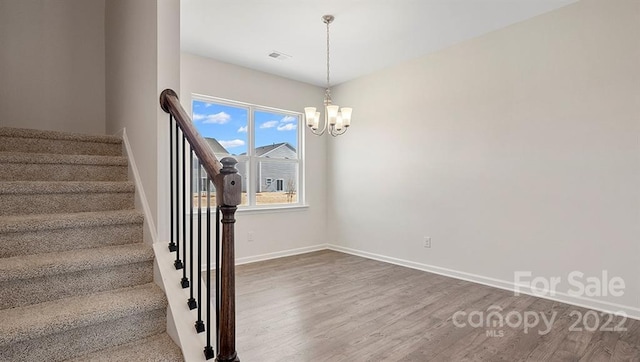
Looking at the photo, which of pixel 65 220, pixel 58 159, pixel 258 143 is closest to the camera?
pixel 65 220

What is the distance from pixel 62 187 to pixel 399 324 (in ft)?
A: 8.13

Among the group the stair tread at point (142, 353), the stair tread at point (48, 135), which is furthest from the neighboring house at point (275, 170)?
the stair tread at point (142, 353)

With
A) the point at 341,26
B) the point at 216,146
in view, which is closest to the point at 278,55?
the point at 341,26

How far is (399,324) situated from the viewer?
2541 mm

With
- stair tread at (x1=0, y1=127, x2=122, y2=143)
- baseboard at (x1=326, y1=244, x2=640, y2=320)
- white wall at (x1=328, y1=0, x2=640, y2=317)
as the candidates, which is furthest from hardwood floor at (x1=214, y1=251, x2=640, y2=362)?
stair tread at (x1=0, y1=127, x2=122, y2=143)

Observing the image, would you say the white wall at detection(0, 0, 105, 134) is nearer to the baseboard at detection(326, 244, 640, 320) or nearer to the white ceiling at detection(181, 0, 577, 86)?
the white ceiling at detection(181, 0, 577, 86)

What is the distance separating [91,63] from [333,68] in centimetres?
287

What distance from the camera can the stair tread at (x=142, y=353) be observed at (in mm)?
1318

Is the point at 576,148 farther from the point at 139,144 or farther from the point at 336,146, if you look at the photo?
the point at 139,144

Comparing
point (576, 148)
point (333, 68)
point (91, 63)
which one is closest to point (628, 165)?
point (576, 148)

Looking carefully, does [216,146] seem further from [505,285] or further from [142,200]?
[505,285]

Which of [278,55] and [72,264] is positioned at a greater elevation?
[278,55]

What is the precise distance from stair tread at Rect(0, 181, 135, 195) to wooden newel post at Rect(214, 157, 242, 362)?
1.16m

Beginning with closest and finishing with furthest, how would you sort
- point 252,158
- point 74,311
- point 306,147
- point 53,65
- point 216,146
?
point 74,311 → point 53,65 → point 216,146 → point 252,158 → point 306,147
